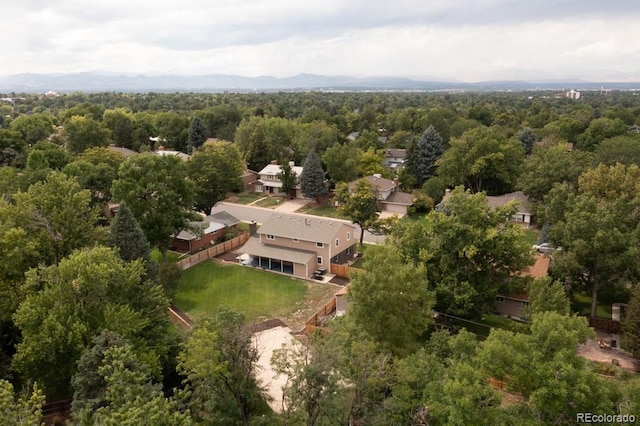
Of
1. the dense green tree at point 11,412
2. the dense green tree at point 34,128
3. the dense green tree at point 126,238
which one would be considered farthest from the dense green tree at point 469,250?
the dense green tree at point 34,128

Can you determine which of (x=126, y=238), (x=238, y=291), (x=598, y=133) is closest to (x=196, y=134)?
(x=238, y=291)

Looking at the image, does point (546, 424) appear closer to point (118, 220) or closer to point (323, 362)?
point (323, 362)

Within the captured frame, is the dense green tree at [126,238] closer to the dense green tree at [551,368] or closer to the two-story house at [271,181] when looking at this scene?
the dense green tree at [551,368]

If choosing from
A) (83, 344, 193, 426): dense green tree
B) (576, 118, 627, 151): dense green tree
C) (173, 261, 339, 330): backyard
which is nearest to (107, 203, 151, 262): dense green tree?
(173, 261, 339, 330): backyard

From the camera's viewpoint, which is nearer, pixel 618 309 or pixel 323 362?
pixel 323 362

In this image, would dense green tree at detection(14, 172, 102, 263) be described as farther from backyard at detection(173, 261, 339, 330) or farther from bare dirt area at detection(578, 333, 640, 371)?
bare dirt area at detection(578, 333, 640, 371)

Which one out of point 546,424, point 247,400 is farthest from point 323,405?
point 546,424
